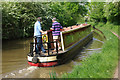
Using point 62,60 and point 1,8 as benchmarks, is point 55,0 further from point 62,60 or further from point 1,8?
point 62,60

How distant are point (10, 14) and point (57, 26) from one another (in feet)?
37.2

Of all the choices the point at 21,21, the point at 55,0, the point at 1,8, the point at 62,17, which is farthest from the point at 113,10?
the point at 1,8

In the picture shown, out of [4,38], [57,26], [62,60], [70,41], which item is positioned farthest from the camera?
[4,38]

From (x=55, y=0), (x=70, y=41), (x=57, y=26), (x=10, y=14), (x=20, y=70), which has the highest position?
(x=55, y=0)

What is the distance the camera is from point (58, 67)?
7527 mm

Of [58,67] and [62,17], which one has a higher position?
[62,17]

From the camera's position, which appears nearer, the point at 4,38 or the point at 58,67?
the point at 58,67

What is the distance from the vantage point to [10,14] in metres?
18.3

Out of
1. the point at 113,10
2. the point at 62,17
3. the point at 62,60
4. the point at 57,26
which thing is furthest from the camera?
the point at 62,17

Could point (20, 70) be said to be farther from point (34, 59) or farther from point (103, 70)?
point (103, 70)

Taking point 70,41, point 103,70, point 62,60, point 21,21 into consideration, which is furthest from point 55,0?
point 103,70

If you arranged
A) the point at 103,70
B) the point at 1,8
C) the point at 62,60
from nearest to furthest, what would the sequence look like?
the point at 103,70, the point at 62,60, the point at 1,8

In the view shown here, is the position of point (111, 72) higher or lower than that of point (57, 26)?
lower

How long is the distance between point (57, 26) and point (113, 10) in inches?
640
